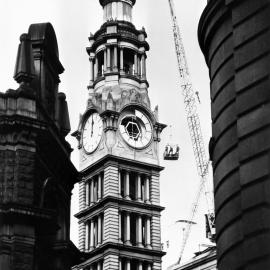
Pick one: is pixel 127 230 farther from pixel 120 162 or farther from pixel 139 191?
pixel 120 162

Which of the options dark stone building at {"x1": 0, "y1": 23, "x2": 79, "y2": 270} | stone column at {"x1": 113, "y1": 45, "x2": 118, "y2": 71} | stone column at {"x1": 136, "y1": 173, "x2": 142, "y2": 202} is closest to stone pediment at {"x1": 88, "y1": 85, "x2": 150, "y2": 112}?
stone column at {"x1": 113, "y1": 45, "x2": 118, "y2": 71}

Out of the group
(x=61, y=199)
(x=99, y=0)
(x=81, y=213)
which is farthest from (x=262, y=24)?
(x=99, y=0)

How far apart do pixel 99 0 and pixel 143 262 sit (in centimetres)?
3784

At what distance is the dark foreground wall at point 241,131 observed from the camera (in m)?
34.2

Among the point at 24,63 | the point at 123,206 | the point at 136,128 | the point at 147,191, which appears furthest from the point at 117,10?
the point at 24,63

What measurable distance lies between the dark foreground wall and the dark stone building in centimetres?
1359

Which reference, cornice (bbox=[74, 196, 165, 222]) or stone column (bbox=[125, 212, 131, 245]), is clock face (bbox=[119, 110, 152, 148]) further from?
stone column (bbox=[125, 212, 131, 245])

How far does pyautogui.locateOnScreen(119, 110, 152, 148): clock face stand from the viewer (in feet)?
396

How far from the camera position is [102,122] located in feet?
399

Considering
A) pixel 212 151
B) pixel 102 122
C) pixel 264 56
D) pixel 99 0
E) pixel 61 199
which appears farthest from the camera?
pixel 99 0

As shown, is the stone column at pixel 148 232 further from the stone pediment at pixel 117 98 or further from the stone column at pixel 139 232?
the stone pediment at pixel 117 98

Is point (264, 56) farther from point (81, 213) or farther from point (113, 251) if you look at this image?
point (81, 213)

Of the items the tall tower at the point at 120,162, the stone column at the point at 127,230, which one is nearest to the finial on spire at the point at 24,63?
the tall tower at the point at 120,162

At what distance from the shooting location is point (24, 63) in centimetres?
5388
